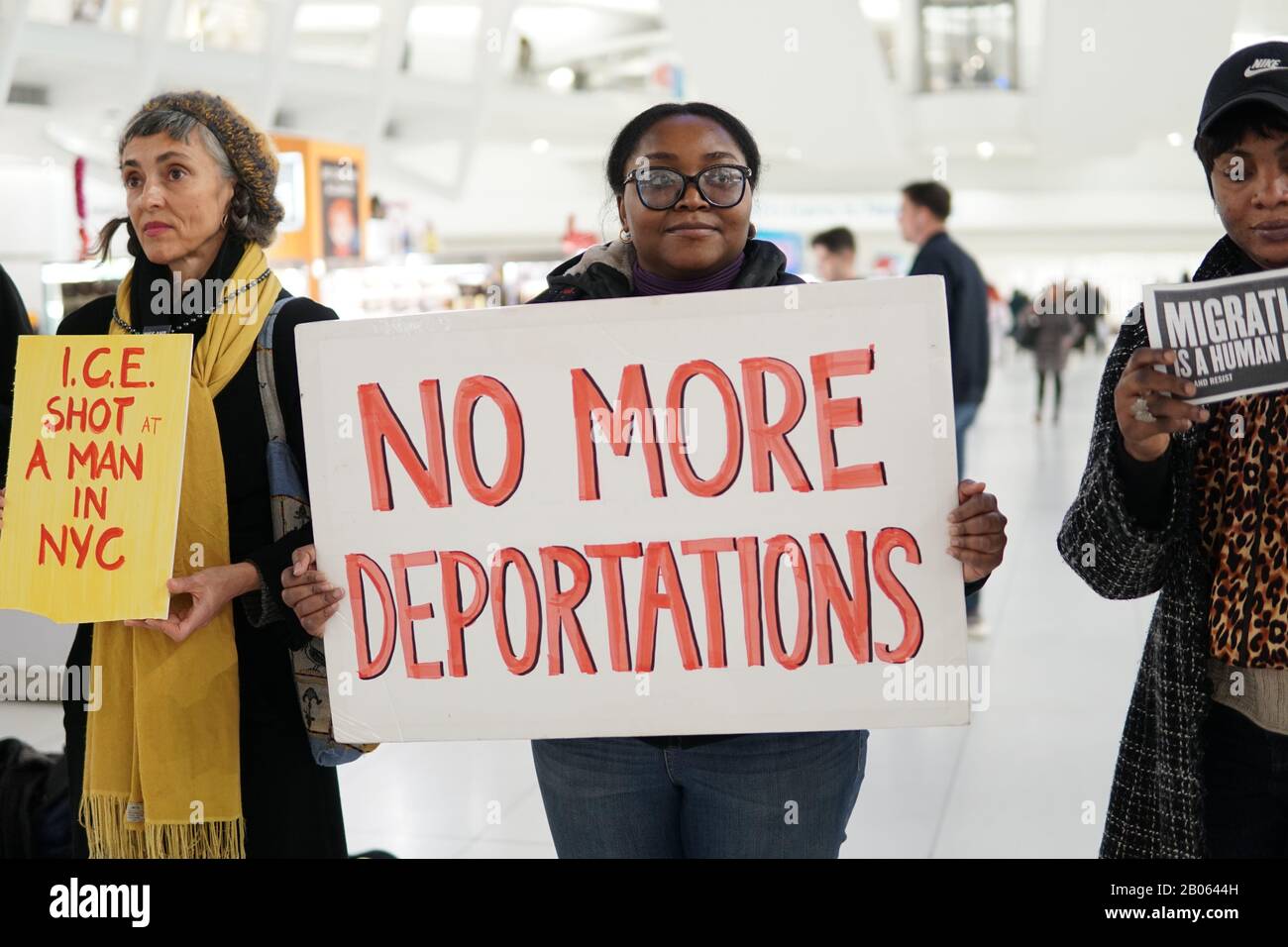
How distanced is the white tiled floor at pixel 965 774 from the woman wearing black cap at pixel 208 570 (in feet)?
3.05

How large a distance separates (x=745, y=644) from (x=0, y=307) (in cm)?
138

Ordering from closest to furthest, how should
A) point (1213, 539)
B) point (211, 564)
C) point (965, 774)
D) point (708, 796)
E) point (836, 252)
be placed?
point (1213, 539) < point (708, 796) < point (211, 564) < point (965, 774) < point (836, 252)

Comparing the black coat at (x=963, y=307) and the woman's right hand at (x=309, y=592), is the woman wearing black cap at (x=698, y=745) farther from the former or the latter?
the black coat at (x=963, y=307)

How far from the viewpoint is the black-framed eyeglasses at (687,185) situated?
1547 millimetres

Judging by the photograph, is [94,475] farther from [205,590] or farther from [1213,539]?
[1213,539]

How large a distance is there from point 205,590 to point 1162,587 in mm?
1223

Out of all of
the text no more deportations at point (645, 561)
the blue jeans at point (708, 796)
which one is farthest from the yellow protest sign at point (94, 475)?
the blue jeans at point (708, 796)

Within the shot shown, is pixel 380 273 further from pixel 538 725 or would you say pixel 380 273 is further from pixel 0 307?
pixel 538 725

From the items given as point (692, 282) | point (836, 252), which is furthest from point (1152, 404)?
point (836, 252)

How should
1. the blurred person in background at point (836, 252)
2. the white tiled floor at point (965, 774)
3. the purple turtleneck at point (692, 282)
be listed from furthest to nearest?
the blurred person in background at point (836, 252) < the white tiled floor at point (965, 774) < the purple turtleneck at point (692, 282)

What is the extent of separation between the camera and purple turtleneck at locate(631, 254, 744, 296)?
1614mm

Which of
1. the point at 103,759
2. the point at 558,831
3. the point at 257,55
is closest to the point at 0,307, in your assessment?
the point at 103,759

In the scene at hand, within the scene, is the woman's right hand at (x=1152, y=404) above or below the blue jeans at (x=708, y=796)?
above

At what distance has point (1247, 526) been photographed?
1.43 m
